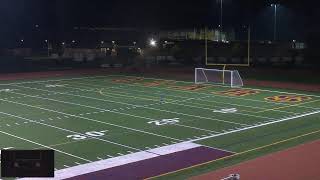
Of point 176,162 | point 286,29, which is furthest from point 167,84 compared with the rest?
point 286,29

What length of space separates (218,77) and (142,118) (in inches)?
500

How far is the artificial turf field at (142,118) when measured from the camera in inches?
482

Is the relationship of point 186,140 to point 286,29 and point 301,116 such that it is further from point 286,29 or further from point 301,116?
point 286,29

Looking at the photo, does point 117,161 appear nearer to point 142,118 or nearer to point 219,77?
point 142,118

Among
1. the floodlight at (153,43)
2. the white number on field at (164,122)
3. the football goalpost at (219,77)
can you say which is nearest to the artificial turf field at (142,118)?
the white number on field at (164,122)

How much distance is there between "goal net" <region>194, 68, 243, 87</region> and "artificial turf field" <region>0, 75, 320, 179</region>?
136 cm

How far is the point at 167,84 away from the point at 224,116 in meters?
10.8

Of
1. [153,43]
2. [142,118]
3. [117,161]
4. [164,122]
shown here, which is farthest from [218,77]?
[153,43]

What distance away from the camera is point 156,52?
48500mm

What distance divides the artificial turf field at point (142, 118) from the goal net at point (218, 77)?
1.36m

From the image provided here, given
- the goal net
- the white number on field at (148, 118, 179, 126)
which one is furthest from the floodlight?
the white number on field at (148, 118, 179, 126)

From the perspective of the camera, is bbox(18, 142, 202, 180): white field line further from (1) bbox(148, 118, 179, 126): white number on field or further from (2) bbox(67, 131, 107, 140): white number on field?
(1) bbox(148, 118, 179, 126): white number on field

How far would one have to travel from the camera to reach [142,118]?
52.0ft

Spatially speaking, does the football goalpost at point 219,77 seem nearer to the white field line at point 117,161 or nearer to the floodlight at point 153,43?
Answer: the white field line at point 117,161
